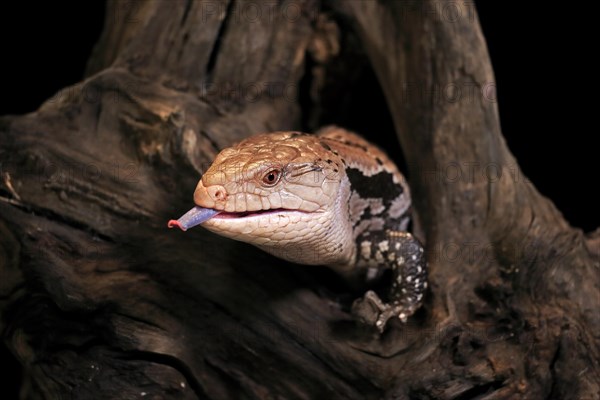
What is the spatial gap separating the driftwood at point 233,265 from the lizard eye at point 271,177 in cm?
54

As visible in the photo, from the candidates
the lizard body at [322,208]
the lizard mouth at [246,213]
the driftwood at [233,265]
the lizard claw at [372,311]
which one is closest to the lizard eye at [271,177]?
the lizard body at [322,208]

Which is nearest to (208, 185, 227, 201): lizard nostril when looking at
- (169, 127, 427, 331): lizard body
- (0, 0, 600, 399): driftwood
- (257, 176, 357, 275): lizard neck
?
(169, 127, 427, 331): lizard body

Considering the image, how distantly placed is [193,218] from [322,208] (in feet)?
2.34

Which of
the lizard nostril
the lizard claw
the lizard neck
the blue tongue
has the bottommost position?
the lizard claw

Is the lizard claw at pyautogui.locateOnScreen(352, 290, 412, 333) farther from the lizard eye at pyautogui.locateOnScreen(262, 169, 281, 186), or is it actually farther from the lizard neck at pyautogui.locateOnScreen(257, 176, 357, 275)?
the lizard eye at pyautogui.locateOnScreen(262, 169, 281, 186)

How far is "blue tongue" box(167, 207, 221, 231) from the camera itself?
2830mm

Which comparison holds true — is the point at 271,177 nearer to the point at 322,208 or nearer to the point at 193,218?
the point at 322,208

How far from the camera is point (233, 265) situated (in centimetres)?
357

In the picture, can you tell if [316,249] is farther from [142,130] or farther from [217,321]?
[142,130]

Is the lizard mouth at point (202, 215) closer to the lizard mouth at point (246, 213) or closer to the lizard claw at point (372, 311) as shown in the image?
the lizard mouth at point (246, 213)

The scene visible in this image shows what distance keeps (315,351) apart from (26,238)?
1662 millimetres

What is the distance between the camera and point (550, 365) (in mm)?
3363

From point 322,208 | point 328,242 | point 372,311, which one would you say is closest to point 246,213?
point 322,208

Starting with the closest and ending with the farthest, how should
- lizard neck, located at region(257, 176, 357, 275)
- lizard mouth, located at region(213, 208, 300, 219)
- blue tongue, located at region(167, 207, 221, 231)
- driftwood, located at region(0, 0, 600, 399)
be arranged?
blue tongue, located at region(167, 207, 221, 231) → lizard mouth, located at region(213, 208, 300, 219) → lizard neck, located at region(257, 176, 357, 275) → driftwood, located at region(0, 0, 600, 399)
